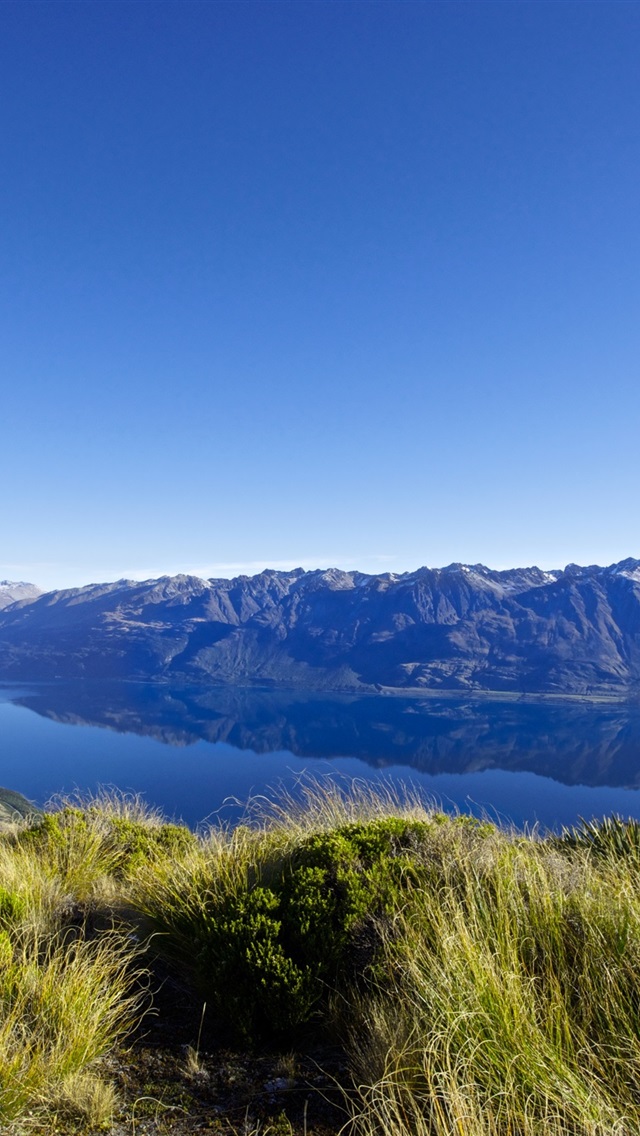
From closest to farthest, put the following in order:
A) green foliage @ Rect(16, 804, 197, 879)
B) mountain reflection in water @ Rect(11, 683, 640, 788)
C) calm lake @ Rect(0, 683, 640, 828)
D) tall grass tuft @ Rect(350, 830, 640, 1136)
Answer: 1. tall grass tuft @ Rect(350, 830, 640, 1136)
2. green foliage @ Rect(16, 804, 197, 879)
3. calm lake @ Rect(0, 683, 640, 828)
4. mountain reflection in water @ Rect(11, 683, 640, 788)

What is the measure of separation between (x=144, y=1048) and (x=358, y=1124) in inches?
55.2

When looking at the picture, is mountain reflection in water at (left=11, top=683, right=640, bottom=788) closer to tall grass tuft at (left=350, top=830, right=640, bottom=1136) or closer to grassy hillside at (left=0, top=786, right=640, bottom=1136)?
grassy hillside at (left=0, top=786, right=640, bottom=1136)

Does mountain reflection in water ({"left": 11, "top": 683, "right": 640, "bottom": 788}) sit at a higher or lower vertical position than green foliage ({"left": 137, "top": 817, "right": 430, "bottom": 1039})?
lower

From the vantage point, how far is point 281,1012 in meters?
3.82

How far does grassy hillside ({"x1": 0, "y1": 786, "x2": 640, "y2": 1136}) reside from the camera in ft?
9.65

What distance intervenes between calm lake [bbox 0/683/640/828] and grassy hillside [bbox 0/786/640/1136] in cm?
7268

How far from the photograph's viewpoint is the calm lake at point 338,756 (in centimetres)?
9925

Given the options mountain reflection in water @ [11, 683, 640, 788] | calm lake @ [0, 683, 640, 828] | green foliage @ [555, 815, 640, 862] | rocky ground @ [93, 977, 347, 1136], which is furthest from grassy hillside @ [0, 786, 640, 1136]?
mountain reflection in water @ [11, 683, 640, 788]

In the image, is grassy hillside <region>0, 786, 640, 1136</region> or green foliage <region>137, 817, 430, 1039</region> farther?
green foliage <region>137, 817, 430, 1039</region>

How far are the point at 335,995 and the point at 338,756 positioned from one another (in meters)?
131

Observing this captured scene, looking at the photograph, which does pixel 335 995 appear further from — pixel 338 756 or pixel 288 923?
pixel 338 756

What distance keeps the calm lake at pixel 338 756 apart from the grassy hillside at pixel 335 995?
72.7 meters

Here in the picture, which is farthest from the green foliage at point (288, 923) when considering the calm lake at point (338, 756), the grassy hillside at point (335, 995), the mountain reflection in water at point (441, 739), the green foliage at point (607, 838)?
the mountain reflection in water at point (441, 739)

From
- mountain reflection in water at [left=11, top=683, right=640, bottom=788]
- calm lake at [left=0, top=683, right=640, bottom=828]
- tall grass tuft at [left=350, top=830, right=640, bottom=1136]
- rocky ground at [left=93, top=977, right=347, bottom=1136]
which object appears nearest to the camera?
tall grass tuft at [left=350, top=830, right=640, bottom=1136]
